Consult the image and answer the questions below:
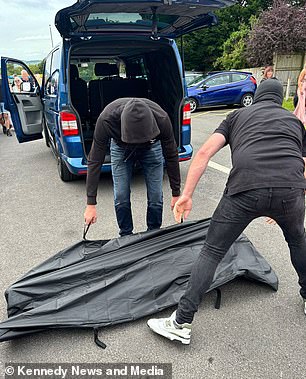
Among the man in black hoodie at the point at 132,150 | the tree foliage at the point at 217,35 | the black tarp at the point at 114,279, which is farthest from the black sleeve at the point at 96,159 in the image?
the tree foliage at the point at 217,35

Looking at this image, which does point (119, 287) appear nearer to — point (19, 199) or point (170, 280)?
point (170, 280)

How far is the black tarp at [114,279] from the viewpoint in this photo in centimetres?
→ 207

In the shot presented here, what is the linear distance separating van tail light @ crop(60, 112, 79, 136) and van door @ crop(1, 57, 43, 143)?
1.66 m

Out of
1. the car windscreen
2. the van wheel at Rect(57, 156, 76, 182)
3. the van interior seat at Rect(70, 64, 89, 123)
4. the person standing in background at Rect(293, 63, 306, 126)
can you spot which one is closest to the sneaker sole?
→ the van wheel at Rect(57, 156, 76, 182)

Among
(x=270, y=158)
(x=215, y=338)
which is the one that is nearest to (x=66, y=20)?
(x=270, y=158)

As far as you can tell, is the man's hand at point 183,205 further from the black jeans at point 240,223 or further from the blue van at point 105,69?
the blue van at point 105,69

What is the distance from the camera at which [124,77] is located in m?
5.94

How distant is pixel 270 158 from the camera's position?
1.76m

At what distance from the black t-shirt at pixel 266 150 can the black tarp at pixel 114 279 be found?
0.85 metres

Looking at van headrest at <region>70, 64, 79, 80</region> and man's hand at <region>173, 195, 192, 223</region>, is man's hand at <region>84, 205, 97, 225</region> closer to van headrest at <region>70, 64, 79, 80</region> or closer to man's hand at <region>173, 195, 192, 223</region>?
man's hand at <region>173, 195, 192, 223</region>

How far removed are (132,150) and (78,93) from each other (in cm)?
338

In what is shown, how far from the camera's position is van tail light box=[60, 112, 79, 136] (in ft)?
13.1

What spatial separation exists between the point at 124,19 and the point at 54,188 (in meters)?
2.53

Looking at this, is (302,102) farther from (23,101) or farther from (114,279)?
(23,101)
